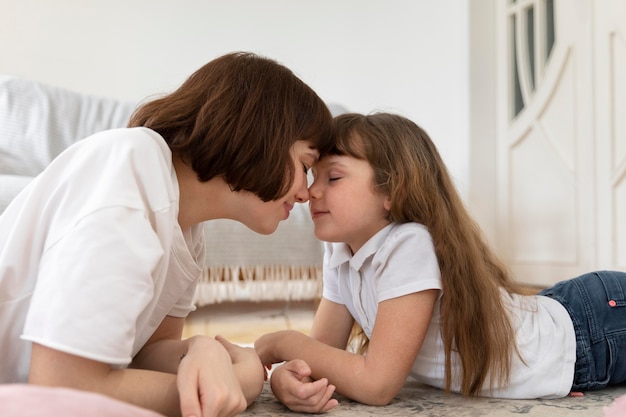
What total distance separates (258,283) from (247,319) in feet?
0.57

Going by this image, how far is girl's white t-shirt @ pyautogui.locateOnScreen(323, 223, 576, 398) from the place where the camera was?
1042mm

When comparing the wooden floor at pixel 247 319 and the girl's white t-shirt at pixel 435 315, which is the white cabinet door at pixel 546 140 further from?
the girl's white t-shirt at pixel 435 315

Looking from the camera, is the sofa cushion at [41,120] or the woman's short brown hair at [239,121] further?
the sofa cushion at [41,120]

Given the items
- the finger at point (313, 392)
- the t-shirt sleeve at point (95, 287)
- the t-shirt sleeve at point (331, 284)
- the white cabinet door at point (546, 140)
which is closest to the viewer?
the t-shirt sleeve at point (95, 287)

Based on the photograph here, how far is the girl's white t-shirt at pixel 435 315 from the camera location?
1042 millimetres

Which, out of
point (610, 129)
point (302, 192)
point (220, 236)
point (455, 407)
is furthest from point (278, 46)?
point (455, 407)

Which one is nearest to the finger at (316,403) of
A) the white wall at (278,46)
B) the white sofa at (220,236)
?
the white sofa at (220,236)

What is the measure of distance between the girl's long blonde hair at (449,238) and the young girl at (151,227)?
110mm

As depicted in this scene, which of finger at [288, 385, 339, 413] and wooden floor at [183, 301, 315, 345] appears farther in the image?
wooden floor at [183, 301, 315, 345]

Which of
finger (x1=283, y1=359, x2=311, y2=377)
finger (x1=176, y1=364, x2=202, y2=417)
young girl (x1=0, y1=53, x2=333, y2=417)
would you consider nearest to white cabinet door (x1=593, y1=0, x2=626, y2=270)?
young girl (x1=0, y1=53, x2=333, y2=417)

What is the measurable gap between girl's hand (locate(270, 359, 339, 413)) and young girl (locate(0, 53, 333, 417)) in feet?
0.16

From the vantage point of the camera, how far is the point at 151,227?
2.49 feet

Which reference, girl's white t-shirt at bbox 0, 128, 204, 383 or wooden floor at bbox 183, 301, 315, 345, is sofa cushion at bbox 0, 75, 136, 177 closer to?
wooden floor at bbox 183, 301, 315, 345

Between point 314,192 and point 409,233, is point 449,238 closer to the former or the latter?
point 409,233
